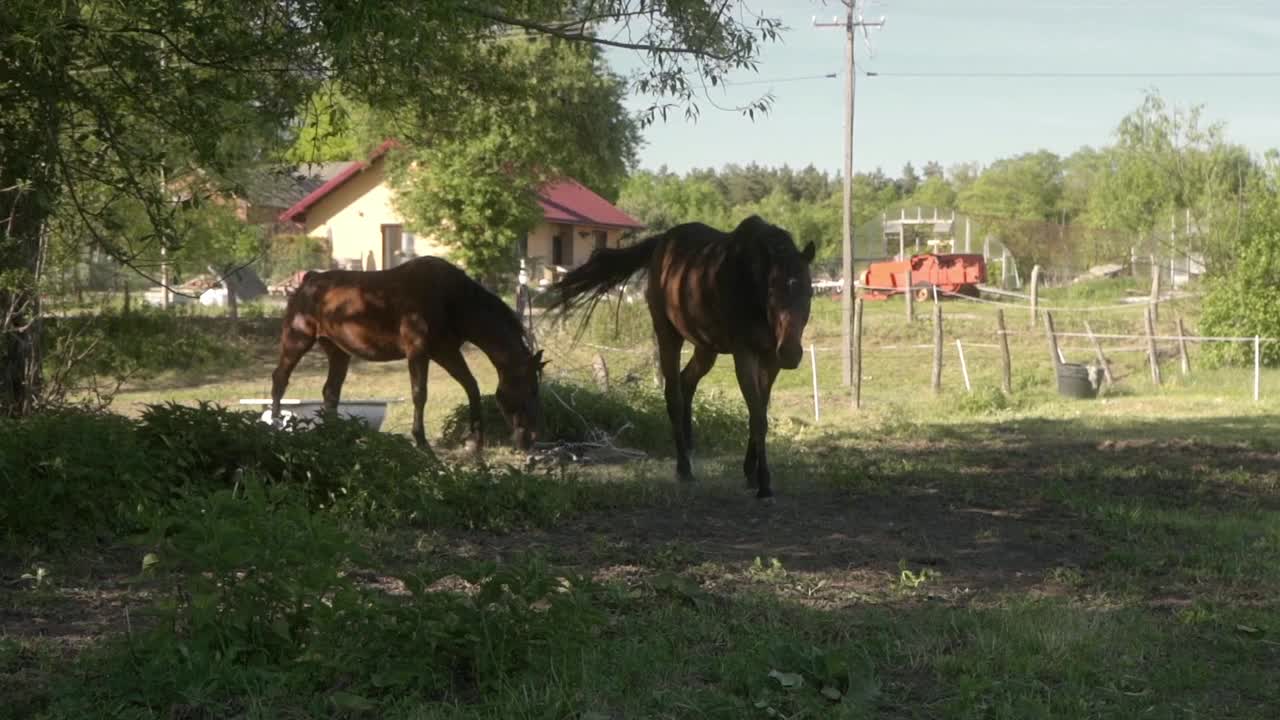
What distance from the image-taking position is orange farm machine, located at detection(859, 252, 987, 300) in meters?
47.7

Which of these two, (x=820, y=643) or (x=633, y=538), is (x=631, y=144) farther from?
(x=820, y=643)

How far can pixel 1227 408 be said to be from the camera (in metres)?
17.8

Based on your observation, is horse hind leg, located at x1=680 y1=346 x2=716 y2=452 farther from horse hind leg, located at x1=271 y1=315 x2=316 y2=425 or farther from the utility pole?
the utility pole

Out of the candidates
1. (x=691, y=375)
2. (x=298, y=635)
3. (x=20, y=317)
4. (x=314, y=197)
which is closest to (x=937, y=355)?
(x=691, y=375)

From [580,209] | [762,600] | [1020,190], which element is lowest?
[762,600]

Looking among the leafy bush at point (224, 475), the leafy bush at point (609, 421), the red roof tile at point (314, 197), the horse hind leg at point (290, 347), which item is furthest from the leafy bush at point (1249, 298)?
the red roof tile at point (314, 197)

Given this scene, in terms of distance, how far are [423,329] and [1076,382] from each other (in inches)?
486

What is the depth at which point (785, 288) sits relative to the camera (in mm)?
8711

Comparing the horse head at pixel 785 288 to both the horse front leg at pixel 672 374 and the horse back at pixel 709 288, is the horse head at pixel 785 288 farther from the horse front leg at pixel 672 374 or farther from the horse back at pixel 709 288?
the horse front leg at pixel 672 374

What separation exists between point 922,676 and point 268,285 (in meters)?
51.2

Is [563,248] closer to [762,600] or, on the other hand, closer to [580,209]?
[580,209]

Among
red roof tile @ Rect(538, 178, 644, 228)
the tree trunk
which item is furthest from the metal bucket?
red roof tile @ Rect(538, 178, 644, 228)

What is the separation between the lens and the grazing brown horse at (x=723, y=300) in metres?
8.76

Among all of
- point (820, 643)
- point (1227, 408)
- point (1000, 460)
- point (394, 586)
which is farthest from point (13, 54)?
point (1227, 408)
